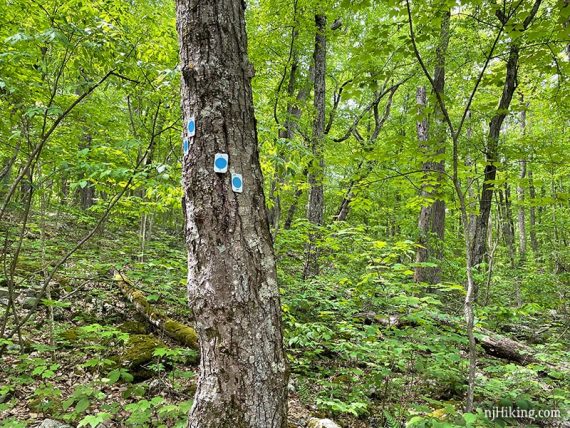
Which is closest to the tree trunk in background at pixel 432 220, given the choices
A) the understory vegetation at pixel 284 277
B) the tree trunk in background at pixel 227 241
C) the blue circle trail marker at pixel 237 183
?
the understory vegetation at pixel 284 277

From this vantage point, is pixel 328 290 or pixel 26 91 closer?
pixel 26 91

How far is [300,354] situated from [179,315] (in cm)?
187

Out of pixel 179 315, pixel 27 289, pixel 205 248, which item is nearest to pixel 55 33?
pixel 205 248

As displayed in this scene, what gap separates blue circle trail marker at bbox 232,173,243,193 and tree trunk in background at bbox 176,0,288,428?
26 millimetres

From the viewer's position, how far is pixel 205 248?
1.75 metres

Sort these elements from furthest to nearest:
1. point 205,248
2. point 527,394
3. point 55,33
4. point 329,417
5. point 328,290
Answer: point 328,290 → point 527,394 → point 329,417 → point 55,33 → point 205,248

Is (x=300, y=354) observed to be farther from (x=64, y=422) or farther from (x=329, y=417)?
(x=64, y=422)

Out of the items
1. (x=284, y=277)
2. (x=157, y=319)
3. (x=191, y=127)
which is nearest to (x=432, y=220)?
(x=284, y=277)

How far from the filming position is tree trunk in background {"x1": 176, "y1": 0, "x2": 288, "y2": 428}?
1.67 meters

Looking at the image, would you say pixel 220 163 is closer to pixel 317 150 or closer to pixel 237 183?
pixel 237 183

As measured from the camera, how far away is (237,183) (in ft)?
5.87

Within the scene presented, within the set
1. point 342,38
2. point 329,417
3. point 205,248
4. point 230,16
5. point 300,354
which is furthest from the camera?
point 342,38

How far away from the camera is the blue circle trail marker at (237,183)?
5.85ft

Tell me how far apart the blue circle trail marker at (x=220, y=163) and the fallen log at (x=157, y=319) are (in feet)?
7.91
